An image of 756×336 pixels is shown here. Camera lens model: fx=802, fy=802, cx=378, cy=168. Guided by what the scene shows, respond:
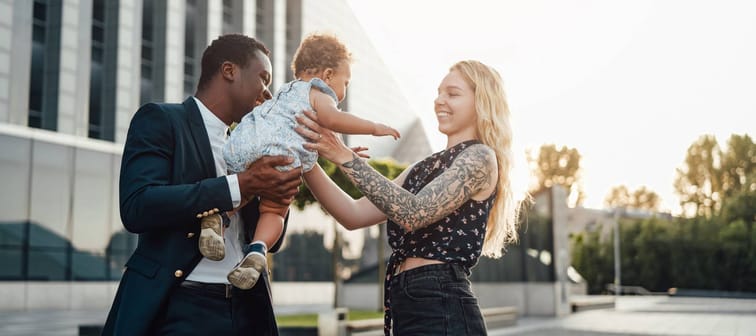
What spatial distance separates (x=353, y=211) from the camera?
3785 mm

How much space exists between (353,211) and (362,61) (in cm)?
5187

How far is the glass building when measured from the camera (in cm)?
2592

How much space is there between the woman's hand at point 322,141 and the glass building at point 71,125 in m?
24.4

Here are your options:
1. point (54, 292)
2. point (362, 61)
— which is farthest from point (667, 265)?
point (54, 292)

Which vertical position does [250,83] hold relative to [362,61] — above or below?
below

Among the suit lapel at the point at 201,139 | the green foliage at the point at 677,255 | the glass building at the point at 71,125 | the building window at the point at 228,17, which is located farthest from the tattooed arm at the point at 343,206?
the green foliage at the point at 677,255

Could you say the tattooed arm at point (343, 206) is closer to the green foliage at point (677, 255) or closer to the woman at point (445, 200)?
the woman at point (445, 200)

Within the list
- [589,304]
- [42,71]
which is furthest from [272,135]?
[42,71]

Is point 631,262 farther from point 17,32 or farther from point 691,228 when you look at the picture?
point 17,32

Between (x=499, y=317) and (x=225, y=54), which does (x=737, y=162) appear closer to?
(x=499, y=317)

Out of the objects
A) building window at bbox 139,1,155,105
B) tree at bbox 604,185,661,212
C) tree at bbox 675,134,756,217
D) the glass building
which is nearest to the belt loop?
the glass building

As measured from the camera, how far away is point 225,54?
328 cm

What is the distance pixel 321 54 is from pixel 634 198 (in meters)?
88.4

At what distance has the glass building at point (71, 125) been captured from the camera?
85.0 ft
